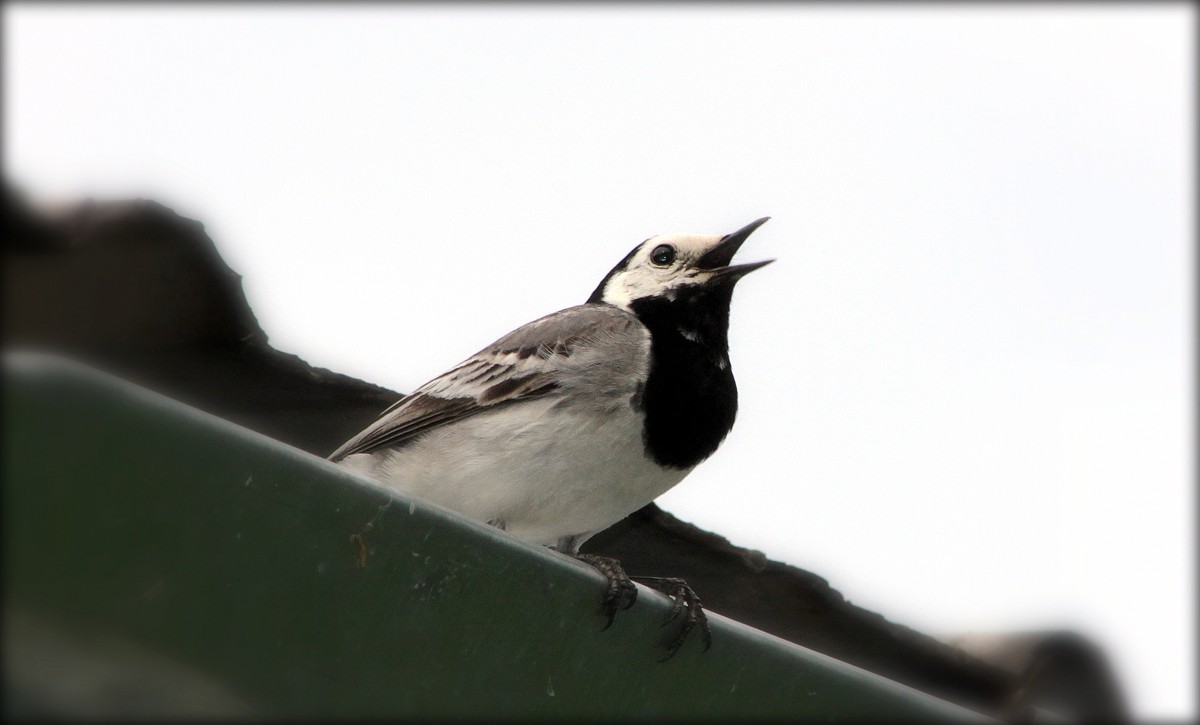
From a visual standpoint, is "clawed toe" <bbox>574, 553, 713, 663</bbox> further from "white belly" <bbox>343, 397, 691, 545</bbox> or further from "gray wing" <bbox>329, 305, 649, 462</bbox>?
"gray wing" <bbox>329, 305, 649, 462</bbox>

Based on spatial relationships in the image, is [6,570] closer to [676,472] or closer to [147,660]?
[147,660]

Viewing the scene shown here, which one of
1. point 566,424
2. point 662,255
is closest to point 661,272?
point 662,255

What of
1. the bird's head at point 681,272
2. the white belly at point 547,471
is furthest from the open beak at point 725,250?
the white belly at point 547,471

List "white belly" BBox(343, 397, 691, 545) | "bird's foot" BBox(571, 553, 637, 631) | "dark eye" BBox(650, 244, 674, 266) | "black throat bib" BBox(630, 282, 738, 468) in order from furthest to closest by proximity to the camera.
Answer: "dark eye" BBox(650, 244, 674, 266) → "black throat bib" BBox(630, 282, 738, 468) → "white belly" BBox(343, 397, 691, 545) → "bird's foot" BBox(571, 553, 637, 631)

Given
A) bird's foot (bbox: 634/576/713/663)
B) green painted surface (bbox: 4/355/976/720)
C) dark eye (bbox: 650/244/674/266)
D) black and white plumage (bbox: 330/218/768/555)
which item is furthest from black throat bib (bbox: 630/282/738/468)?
green painted surface (bbox: 4/355/976/720)

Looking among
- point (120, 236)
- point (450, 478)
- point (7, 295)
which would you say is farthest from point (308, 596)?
point (450, 478)

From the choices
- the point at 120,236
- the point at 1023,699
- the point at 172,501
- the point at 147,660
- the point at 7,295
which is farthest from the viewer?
the point at 1023,699

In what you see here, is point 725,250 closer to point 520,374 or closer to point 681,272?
point 681,272
